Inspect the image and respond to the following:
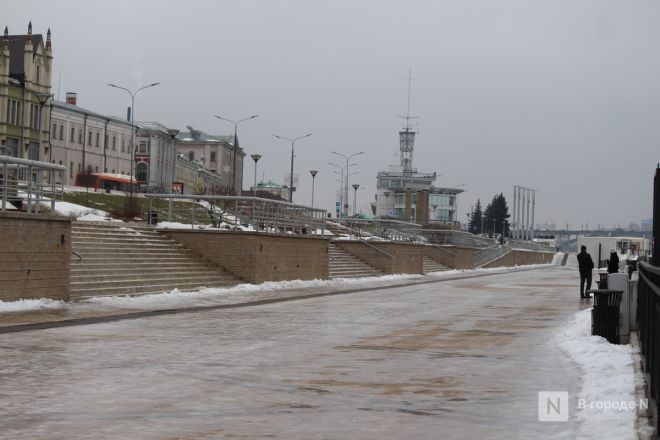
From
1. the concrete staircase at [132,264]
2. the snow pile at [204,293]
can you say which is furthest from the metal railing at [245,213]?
the snow pile at [204,293]

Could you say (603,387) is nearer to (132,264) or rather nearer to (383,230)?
(132,264)

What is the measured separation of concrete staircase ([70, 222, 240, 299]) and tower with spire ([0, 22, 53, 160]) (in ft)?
178

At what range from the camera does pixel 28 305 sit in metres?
19.4

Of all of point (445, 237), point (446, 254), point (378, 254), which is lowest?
point (446, 254)

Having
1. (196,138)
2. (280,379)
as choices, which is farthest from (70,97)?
(280,379)

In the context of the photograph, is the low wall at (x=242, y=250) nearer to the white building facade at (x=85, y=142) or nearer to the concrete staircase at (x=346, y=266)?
the concrete staircase at (x=346, y=266)

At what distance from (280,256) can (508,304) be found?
34.1 feet

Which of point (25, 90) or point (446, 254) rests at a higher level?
point (25, 90)

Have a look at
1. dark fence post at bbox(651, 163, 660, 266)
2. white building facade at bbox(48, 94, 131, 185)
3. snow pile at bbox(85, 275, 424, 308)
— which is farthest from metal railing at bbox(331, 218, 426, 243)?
dark fence post at bbox(651, 163, 660, 266)

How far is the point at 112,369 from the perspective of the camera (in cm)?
1111

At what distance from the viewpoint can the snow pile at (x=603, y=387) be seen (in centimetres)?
774

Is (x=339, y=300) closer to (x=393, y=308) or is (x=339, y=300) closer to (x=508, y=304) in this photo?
(x=393, y=308)

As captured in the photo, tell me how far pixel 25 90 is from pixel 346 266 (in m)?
53.6

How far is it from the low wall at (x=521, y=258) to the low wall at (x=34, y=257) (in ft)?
231
